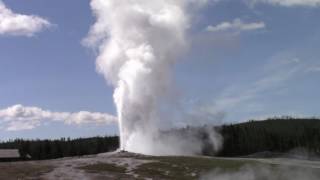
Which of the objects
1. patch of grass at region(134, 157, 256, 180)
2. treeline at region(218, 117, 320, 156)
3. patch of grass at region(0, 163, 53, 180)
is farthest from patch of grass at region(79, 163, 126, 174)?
treeline at region(218, 117, 320, 156)

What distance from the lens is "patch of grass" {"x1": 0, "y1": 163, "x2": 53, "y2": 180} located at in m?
68.3

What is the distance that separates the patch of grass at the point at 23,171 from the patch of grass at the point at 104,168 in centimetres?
499

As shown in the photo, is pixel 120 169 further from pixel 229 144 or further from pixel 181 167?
pixel 229 144

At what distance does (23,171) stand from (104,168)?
11.1m

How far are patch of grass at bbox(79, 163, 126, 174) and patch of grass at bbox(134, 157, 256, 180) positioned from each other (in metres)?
2.25

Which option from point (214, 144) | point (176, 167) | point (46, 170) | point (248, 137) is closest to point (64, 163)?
point (46, 170)

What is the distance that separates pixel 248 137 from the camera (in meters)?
188

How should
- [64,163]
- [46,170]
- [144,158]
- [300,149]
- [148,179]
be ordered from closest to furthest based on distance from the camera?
1. [148,179]
2. [46,170]
3. [64,163]
4. [144,158]
5. [300,149]

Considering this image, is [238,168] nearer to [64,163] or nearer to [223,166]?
[223,166]

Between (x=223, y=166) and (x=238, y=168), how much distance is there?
3660 mm

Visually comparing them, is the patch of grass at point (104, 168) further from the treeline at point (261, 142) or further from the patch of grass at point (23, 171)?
the treeline at point (261, 142)

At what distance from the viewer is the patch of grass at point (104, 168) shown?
76.1 meters

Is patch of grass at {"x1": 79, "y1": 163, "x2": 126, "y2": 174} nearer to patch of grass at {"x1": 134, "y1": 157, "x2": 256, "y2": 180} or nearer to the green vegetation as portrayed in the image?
patch of grass at {"x1": 134, "y1": 157, "x2": 256, "y2": 180}

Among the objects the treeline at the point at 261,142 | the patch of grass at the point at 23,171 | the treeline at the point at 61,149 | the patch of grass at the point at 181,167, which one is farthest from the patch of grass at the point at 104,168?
the treeline at the point at 261,142
